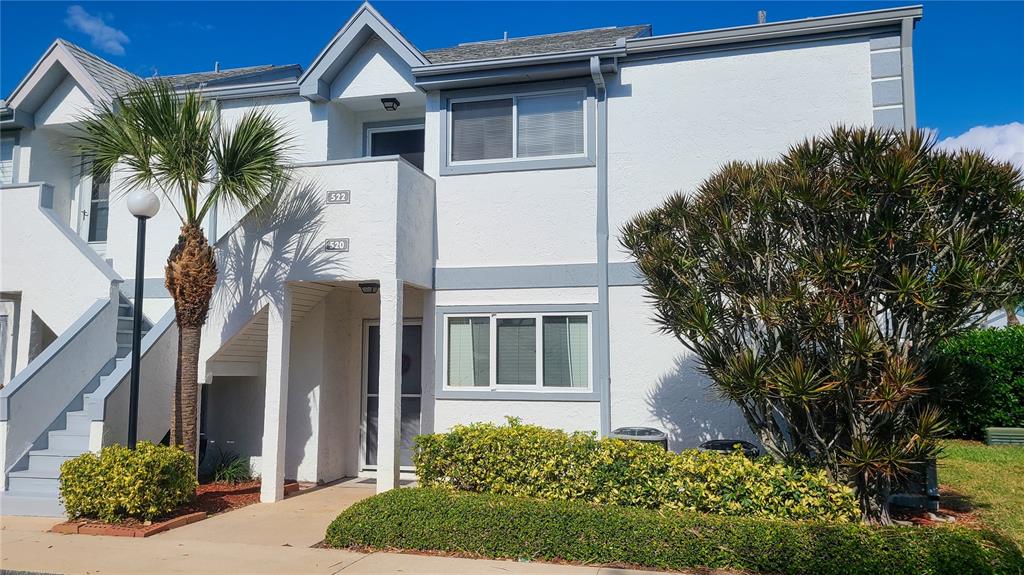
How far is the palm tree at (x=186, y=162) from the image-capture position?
991cm

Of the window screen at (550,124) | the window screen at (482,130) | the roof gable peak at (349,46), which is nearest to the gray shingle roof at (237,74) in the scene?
the roof gable peak at (349,46)

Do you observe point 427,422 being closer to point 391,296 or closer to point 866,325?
point 391,296

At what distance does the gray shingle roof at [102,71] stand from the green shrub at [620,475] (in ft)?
29.2

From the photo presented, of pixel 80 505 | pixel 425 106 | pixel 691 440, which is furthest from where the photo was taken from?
pixel 425 106

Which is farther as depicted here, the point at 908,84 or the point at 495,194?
the point at 495,194

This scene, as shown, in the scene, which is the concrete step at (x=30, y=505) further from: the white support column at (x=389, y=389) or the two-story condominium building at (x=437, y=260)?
the white support column at (x=389, y=389)

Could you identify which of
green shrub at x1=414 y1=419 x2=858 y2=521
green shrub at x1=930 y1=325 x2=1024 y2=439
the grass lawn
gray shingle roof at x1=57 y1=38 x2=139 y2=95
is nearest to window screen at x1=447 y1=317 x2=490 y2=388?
green shrub at x1=414 y1=419 x2=858 y2=521

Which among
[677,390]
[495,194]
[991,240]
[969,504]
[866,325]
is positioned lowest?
[969,504]

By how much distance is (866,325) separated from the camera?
754 cm

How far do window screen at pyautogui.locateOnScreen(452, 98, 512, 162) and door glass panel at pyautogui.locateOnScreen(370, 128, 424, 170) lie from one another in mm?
1462

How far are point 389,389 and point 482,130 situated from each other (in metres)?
4.43

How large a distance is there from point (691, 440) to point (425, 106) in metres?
6.88

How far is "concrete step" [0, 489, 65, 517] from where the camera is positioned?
9422mm

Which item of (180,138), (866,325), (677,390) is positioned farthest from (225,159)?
(866,325)
